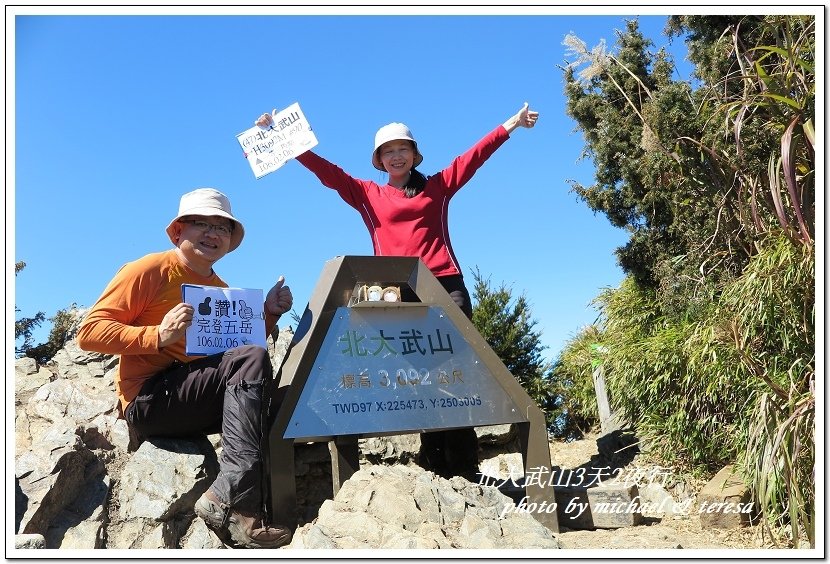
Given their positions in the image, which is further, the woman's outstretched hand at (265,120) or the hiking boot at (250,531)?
the woman's outstretched hand at (265,120)

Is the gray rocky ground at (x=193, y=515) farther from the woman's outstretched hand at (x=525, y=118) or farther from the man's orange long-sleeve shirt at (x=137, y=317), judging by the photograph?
the woman's outstretched hand at (x=525, y=118)

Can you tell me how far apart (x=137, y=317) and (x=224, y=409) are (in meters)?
0.68

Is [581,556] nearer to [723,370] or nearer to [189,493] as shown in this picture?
[189,493]

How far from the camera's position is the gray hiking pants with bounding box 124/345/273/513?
12.2 feet

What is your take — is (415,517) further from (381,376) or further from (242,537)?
(381,376)

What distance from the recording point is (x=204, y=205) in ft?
13.7

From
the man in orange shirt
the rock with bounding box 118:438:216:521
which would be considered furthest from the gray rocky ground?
the man in orange shirt

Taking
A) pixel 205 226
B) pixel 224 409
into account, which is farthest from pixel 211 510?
pixel 205 226

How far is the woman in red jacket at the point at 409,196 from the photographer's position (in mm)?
5090

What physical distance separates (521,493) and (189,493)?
2.03 metres

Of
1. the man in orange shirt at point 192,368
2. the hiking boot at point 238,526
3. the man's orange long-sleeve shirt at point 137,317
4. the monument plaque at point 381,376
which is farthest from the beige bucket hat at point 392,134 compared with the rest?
the hiking boot at point 238,526

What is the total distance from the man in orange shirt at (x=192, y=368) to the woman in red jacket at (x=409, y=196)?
103 cm

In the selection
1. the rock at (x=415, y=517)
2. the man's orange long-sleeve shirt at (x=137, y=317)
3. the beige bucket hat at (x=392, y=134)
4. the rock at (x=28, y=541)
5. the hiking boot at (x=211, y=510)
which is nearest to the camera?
the rock at (x=28, y=541)
